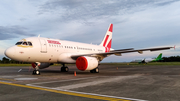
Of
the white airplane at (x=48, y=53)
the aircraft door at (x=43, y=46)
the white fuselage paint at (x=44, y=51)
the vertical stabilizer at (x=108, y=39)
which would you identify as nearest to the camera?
the white fuselage paint at (x=44, y=51)

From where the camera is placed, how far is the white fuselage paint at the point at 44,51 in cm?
1404

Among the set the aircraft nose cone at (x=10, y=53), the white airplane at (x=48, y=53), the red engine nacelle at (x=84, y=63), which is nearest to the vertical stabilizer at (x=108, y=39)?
the white airplane at (x=48, y=53)

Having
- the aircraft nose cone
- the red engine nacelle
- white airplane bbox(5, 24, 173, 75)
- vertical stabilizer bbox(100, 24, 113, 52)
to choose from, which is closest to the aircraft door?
white airplane bbox(5, 24, 173, 75)

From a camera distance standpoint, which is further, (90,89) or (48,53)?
(48,53)

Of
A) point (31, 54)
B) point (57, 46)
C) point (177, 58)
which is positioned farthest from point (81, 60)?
point (177, 58)

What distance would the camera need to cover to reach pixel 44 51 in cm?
1605

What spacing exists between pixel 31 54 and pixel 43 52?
1.36 m

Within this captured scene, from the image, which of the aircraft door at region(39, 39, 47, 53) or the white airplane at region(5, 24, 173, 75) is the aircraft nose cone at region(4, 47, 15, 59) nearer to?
the white airplane at region(5, 24, 173, 75)

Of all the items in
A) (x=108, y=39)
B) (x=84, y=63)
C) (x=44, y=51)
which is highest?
(x=108, y=39)

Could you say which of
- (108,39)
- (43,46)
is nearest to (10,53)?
(43,46)

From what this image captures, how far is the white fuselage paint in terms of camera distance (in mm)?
14036

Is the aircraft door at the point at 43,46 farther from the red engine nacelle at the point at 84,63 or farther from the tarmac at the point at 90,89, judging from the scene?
the tarmac at the point at 90,89

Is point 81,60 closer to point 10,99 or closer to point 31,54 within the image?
point 31,54

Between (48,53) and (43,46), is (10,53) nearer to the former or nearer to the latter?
(43,46)
